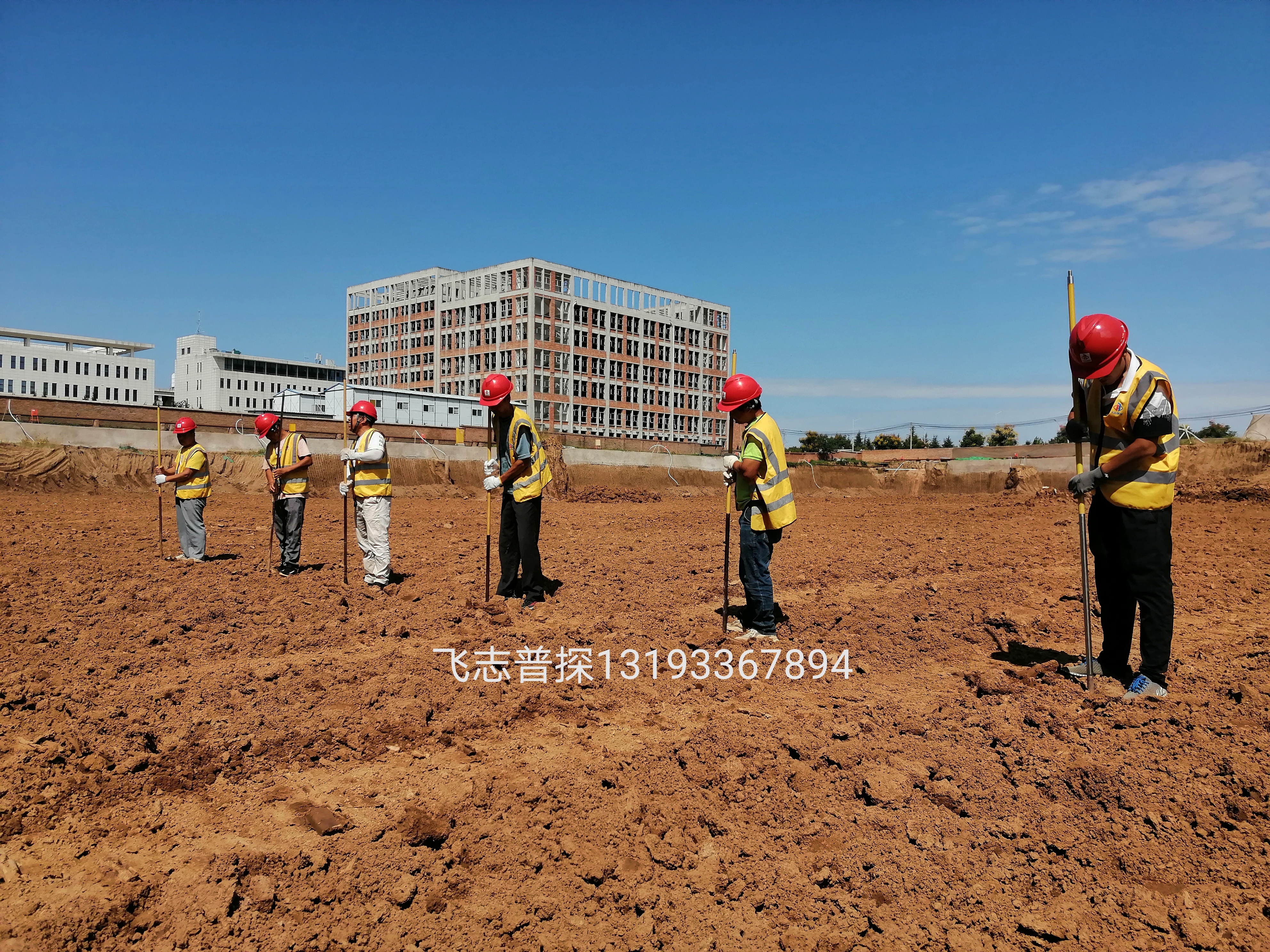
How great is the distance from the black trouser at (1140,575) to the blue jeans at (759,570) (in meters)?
2.11

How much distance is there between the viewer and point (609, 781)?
161 inches

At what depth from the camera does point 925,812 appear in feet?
12.0

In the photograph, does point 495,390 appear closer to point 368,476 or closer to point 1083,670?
point 368,476

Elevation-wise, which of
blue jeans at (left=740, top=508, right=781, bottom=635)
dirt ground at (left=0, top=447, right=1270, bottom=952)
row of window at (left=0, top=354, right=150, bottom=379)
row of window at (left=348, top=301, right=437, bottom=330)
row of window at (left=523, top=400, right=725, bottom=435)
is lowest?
dirt ground at (left=0, top=447, right=1270, bottom=952)

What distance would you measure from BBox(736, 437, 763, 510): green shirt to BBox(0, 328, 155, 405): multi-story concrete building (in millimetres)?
94530

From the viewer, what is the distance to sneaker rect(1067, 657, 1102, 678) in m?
5.17

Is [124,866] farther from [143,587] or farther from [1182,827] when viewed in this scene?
[143,587]

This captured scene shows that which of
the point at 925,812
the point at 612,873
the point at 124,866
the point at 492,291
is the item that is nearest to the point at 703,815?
the point at 612,873

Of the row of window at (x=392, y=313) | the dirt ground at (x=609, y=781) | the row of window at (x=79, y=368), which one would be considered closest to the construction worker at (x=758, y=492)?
Answer: the dirt ground at (x=609, y=781)

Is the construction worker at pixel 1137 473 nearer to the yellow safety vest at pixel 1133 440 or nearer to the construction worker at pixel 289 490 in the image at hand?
the yellow safety vest at pixel 1133 440

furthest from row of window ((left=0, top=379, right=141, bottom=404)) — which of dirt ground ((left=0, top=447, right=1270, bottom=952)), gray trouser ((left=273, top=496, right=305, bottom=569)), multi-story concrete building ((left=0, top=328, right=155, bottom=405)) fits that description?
dirt ground ((left=0, top=447, right=1270, bottom=952))

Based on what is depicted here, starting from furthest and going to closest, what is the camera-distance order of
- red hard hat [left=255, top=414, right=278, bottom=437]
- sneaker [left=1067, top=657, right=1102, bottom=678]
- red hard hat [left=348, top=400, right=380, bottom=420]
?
red hard hat [left=255, top=414, right=278, bottom=437] < red hard hat [left=348, top=400, right=380, bottom=420] < sneaker [left=1067, top=657, right=1102, bottom=678]

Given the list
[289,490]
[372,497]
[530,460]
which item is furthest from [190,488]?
[530,460]

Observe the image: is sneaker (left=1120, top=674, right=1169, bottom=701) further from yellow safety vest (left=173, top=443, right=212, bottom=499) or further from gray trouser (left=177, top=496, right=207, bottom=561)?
gray trouser (left=177, top=496, right=207, bottom=561)
